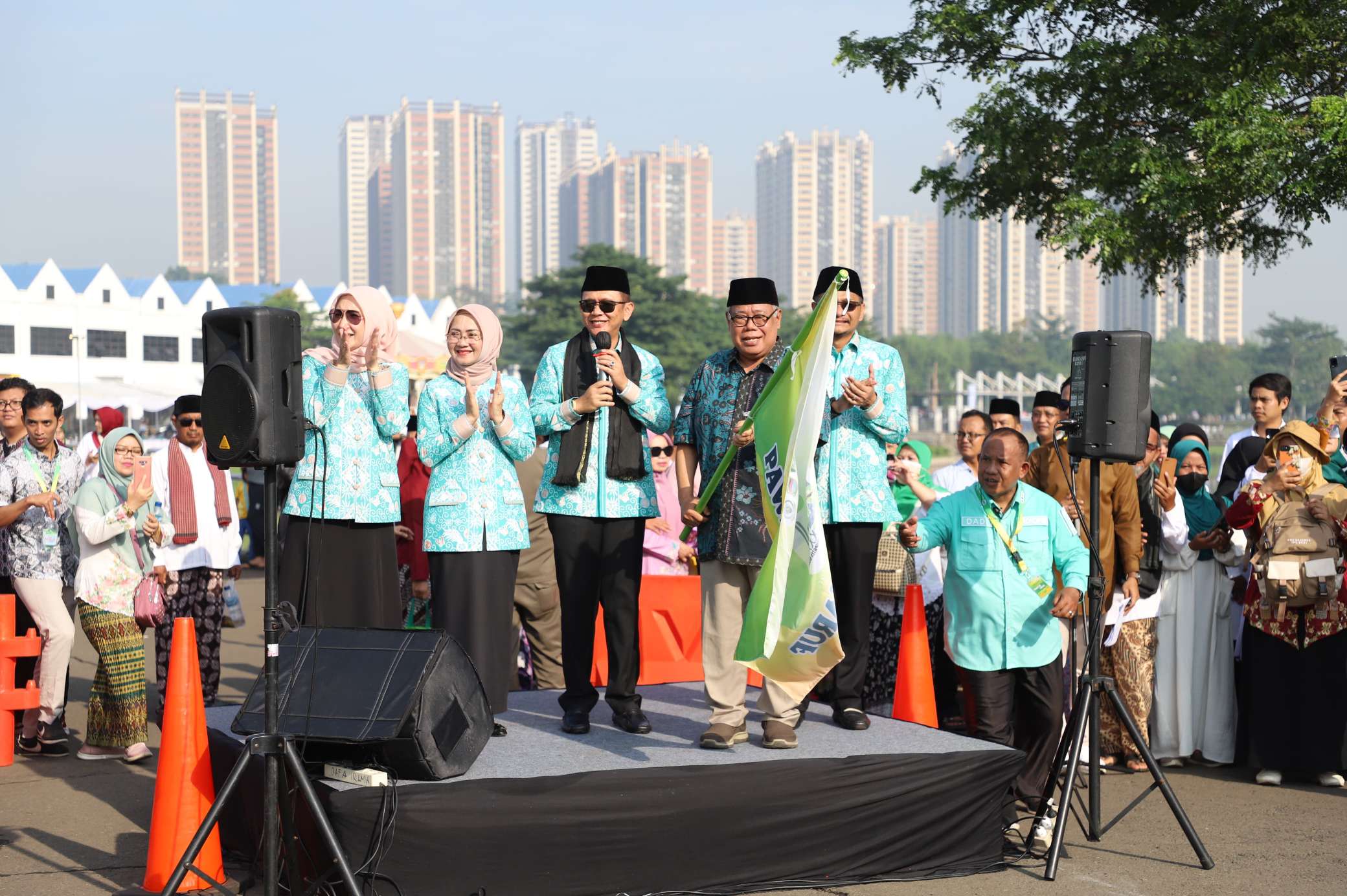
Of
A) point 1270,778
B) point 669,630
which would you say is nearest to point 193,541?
point 669,630

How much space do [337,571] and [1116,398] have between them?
333 cm

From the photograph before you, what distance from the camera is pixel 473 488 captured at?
598 cm

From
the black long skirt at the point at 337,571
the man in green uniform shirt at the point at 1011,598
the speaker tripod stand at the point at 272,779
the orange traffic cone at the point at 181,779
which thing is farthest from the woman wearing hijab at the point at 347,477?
the man in green uniform shirt at the point at 1011,598

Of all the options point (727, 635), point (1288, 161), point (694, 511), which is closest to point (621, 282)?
point (694, 511)

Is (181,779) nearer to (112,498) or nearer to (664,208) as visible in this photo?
(112,498)

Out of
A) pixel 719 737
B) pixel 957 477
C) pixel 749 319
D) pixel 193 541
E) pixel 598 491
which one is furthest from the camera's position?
pixel 957 477

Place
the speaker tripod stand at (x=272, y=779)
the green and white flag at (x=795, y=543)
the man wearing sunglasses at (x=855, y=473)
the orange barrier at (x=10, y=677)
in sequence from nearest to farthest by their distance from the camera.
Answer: the speaker tripod stand at (x=272, y=779) → the green and white flag at (x=795, y=543) → the man wearing sunglasses at (x=855, y=473) → the orange barrier at (x=10, y=677)

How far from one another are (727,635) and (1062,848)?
1.71 meters

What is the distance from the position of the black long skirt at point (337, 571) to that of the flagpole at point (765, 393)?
4.92 feet

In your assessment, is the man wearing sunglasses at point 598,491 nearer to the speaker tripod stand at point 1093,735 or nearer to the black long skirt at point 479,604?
the black long skirt at point 479,604

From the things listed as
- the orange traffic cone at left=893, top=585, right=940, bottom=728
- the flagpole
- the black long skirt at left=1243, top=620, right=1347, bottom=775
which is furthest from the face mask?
the flagpole

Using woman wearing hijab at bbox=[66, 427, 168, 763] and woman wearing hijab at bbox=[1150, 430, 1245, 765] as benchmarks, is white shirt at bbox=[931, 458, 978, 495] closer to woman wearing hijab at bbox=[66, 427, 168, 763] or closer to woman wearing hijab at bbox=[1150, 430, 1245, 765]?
woman wearing hijab at bbox=[1150, 430, 1245, 765]

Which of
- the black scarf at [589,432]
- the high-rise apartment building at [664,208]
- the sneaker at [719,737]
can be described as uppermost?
the high-rise apartment building at [664,208]

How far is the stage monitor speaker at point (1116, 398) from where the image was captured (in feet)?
19.2
